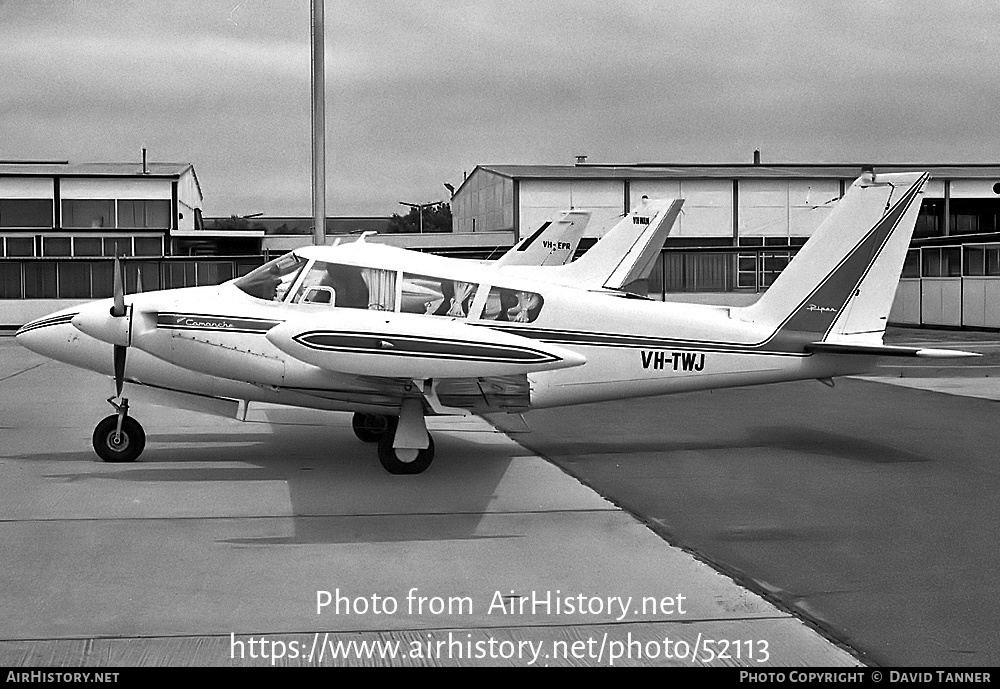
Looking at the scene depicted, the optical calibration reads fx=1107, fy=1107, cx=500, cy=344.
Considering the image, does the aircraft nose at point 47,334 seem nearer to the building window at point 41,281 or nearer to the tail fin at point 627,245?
the tail fin at point 627,245

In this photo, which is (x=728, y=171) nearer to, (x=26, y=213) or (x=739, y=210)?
(x=739, y=210)

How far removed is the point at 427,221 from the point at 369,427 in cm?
11120

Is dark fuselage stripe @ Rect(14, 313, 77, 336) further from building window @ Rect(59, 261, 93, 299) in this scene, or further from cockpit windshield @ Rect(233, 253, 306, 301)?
building window @ Rect(59, 261, 93, 299)

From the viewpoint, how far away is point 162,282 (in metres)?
37.8

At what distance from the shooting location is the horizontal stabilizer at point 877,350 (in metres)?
10.3

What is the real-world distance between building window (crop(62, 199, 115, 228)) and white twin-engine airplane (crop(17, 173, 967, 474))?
43.4 m

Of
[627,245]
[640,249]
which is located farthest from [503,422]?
Result: [640,249]

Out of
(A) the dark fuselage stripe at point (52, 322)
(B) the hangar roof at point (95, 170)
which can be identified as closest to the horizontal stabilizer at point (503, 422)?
(A) the dark fuselage stripe at point (52, 322)

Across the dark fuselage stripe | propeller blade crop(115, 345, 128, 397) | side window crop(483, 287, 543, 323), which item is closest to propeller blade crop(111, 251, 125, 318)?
propeller blade crop(115, 345, 128, 397)

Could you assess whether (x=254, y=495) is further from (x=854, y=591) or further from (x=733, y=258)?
(x=733, y=258)

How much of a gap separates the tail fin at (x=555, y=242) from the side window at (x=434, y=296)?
55.6 ft

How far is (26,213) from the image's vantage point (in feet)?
166

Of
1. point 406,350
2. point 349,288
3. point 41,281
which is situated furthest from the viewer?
point 41,281
